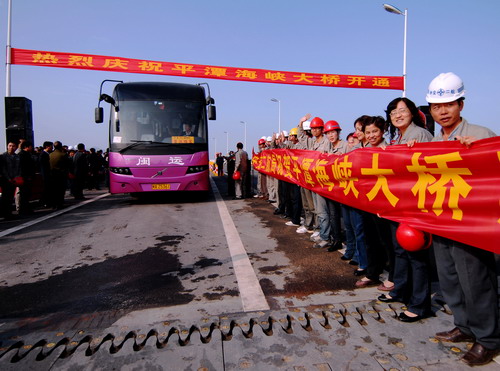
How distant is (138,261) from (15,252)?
2.13m

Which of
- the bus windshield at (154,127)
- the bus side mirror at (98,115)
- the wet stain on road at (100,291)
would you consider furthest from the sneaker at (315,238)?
the bus side mirror at (98,115)

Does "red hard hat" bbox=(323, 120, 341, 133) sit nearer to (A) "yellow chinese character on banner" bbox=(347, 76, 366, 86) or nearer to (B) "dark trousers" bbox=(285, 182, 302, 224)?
(B) "dark trousers" bbox=(285, 182, 302, 224)

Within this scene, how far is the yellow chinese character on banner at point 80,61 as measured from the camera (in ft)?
48.4

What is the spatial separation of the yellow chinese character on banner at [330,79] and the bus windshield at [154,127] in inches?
382

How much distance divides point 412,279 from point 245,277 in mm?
→ 1726

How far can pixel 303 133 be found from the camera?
25.2 feet

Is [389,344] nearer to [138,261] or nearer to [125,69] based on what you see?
[138,261]

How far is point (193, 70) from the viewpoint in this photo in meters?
16.3

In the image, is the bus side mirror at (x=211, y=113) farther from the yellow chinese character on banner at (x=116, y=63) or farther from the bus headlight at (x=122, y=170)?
the yellow chinese character on banner at (x=116, y=63)

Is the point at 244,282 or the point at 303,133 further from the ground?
the point at 303,133

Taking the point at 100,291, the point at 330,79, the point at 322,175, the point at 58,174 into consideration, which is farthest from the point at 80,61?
the point at 100,291

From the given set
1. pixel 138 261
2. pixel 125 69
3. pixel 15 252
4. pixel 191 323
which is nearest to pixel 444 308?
pixel 191 323

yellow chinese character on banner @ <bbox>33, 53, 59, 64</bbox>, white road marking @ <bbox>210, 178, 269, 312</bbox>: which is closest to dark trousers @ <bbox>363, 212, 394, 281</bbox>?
white road marking @ <bbox>210, 178, 269, 312</bbox>

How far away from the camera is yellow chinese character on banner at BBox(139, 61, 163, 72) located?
15.7 meters
